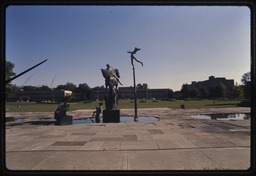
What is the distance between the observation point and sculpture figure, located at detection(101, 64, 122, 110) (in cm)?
1505

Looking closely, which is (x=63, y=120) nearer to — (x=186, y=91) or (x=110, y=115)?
(x=110, y=115)

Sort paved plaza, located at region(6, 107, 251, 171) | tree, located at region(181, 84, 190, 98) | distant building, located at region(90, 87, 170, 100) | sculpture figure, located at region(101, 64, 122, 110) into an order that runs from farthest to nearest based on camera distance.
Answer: distant building, located at region(90, 87, 170, 100) < tree, located at region(181, 84, 190, 98) < sculpture figure, located at region(101, 64, 122, 110) < paved plaza, located at region(6, 107, 251, 171)

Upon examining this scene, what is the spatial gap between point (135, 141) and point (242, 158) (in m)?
3.98

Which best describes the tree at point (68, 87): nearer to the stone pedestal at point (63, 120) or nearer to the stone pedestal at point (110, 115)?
the stone pedestal at point (110, 115)

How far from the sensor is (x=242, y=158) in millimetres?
5070

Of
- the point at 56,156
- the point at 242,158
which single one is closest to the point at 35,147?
the point at 56,156

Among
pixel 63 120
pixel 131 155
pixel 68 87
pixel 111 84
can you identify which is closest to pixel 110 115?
pixel 111 84

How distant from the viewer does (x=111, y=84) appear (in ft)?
51.1

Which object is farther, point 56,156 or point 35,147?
point 35,147

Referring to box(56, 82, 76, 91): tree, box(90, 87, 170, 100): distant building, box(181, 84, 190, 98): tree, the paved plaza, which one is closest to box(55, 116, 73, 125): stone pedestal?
the paved plaza

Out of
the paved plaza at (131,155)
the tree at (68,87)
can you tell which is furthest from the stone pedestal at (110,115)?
the tree at (68,87)

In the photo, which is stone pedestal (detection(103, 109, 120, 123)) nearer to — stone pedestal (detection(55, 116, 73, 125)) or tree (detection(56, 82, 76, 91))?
stone pedestal (detection(55, 116, 73, 125))
